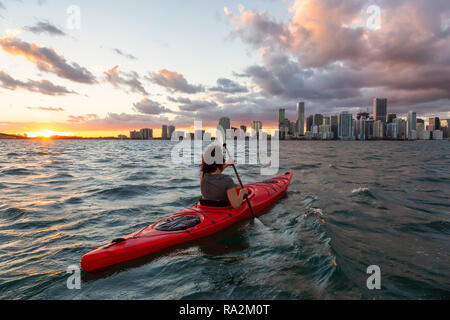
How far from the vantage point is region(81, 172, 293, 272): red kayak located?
3.80 metres

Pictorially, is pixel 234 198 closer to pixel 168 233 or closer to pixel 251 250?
pixel 251 250

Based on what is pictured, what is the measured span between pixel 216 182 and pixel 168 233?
1556 millimetres

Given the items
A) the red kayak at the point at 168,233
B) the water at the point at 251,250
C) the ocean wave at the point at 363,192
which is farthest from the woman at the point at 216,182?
the ocean wave at the point at 363,192

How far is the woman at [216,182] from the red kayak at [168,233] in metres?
0.20

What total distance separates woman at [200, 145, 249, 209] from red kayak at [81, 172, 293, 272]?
20cm

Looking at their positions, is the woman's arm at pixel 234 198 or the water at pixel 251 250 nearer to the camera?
the water at pixel 251 250

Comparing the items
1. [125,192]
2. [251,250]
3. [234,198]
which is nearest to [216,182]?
[234,198]

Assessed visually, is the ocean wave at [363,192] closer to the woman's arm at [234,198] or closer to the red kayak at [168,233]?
the red kayak at [168,233]

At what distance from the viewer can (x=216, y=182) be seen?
217 inches

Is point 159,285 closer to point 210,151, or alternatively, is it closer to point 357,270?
point 210,151

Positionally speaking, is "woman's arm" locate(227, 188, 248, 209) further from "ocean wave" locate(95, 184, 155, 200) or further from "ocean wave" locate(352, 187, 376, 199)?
"ocean wave" locate(352, 187, 376, 199)

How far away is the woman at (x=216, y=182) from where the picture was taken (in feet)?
17.3
